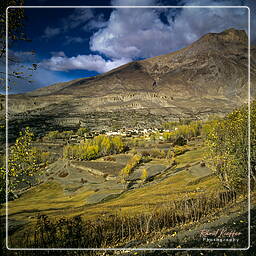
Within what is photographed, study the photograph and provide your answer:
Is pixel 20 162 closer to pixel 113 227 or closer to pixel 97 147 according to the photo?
pixel 113 227

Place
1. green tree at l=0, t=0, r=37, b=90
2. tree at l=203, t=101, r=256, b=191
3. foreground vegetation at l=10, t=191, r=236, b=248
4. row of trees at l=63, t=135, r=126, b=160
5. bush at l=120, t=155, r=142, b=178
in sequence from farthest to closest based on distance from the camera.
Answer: row of trees at l=63, t=135, r=126, b=160
bush at l=120, t=155, r=142, b=178
tree at l=203, t=101, r=256, b=191
foreground vegetation at l=10, t=191, r=236, b=248
green tree at l=0, t=0, r=37, b=90

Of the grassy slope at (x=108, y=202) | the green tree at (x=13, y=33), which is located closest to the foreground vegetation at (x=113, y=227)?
the grassy slope at (x=108, y=202)

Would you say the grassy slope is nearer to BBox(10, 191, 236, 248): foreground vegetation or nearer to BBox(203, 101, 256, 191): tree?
BBox(10, 191, 236, 248): foreground vegetation

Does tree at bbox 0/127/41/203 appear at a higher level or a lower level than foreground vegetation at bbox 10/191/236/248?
higher

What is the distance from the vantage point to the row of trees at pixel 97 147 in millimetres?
46822

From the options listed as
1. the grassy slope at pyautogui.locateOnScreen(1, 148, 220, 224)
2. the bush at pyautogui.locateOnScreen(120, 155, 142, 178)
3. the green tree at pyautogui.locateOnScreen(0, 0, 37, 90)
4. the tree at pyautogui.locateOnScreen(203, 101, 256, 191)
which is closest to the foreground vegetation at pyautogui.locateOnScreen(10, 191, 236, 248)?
the tree at pyautogui.locateOnScreen(203, 101, 256, 191)

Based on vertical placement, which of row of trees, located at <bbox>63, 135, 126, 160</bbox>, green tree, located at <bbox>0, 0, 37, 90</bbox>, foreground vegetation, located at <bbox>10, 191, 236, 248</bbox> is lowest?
foreground vegetation, located at <bbox>10, 191, 236, 248</bbox>

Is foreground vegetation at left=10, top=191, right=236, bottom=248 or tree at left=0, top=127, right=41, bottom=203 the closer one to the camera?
tree at left=0, top=127, right=41, bottom=203

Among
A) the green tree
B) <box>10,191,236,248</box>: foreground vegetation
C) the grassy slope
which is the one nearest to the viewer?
the green tree

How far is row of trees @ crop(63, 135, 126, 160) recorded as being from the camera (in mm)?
46822

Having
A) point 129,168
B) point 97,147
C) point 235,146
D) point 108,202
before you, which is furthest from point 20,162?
point 97,147

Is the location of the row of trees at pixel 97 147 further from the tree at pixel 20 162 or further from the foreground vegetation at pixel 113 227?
the tree at pixel 20 162

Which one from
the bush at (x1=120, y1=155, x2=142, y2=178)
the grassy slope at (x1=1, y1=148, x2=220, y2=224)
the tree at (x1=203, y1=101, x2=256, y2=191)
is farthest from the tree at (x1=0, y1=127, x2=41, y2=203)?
the bush at (x1=120, y1=155, x2=142, y2=178)

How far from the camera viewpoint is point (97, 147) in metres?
50.7
